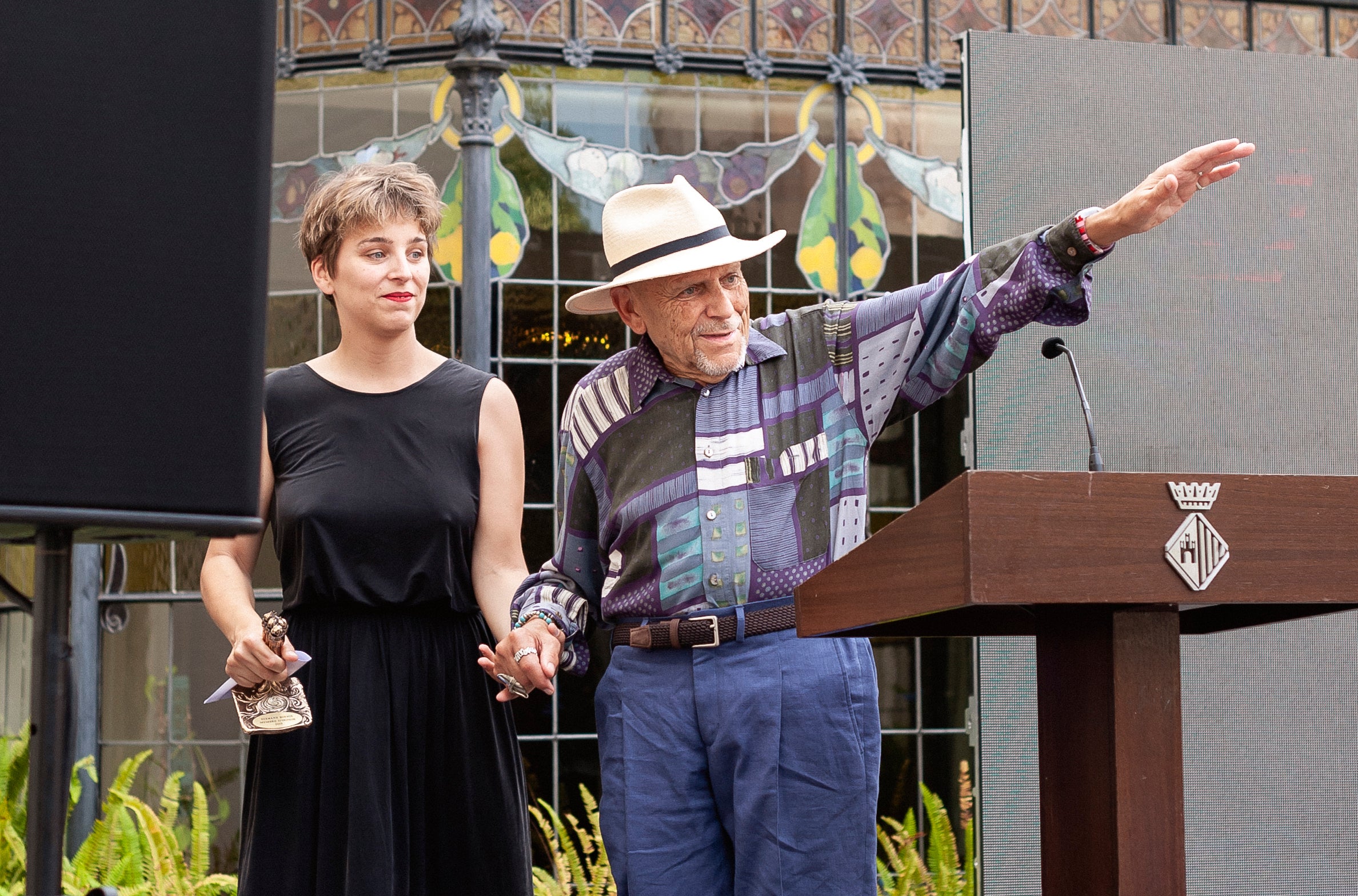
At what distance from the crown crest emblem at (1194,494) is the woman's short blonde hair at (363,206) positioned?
4.95 ft

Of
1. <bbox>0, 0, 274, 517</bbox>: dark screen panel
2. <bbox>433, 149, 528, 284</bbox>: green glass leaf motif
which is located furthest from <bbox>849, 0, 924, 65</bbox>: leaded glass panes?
<bbox>0, 0, 274, 517</bbox>: dark screen panel

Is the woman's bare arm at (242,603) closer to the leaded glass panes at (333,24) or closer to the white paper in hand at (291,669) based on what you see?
the white paper in hand at (291,669)

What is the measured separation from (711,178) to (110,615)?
2592 mm

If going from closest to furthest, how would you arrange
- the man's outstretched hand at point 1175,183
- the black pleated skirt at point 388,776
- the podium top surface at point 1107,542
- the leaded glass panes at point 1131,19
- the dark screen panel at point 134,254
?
the dark screen panel at point 134,254 < the podium top surface at point 1107,542 < the man's outstretched hand at point 1175,183 < the black pleated skirt at point 388,776 < the leaded glass panes at point 1131,19

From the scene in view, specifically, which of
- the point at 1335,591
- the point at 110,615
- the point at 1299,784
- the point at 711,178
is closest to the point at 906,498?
the point at 711,178

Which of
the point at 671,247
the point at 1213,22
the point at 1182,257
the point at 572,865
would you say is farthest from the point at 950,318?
the point at 1213,22

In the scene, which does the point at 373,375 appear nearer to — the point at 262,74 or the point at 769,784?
the point at 769,784

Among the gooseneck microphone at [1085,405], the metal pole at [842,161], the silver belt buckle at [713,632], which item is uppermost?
the metal pole at [842,161]

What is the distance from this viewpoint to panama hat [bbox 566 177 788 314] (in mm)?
2322

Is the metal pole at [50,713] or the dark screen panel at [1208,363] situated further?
the dark screen panel at [1208,363]

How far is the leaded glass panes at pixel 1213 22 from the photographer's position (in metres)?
5.21

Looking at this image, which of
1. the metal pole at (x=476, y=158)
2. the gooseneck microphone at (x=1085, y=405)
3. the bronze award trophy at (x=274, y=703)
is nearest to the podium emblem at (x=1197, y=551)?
the gooseneck microphone at (x=1085, y=405)

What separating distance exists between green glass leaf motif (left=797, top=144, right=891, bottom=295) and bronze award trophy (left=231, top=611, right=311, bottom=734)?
3.13m

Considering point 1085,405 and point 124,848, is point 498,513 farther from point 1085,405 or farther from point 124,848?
point 124,848
